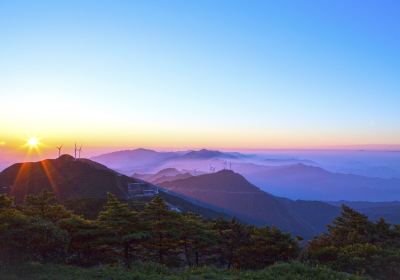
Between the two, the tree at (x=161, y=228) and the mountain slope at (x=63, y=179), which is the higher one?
the tree at (x=161, y=228)

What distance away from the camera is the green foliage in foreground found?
1964cm

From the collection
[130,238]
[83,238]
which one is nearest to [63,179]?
[83,238]

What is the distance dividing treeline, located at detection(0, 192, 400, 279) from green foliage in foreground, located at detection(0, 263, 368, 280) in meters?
2.96

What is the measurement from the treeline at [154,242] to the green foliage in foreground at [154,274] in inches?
117

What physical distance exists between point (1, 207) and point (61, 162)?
350 feet

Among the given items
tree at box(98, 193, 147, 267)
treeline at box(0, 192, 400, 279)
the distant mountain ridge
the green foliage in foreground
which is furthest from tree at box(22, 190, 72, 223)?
the distant mountain ridge

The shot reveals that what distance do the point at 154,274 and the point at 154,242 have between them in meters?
14.1

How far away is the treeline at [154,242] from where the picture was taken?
2483 cm

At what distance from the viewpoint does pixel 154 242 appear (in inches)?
1361

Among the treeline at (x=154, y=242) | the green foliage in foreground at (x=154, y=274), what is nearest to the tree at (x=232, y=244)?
the treeline at (x=154, y=242)

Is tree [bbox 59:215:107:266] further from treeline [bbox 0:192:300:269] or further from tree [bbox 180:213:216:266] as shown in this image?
tree [bbox 180:213:216:266]

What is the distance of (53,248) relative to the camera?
25812mm

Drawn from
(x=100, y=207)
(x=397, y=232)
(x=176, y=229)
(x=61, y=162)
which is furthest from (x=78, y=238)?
(x=61, y=162)

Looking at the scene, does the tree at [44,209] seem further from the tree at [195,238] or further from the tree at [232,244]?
the tree at [232,244]
